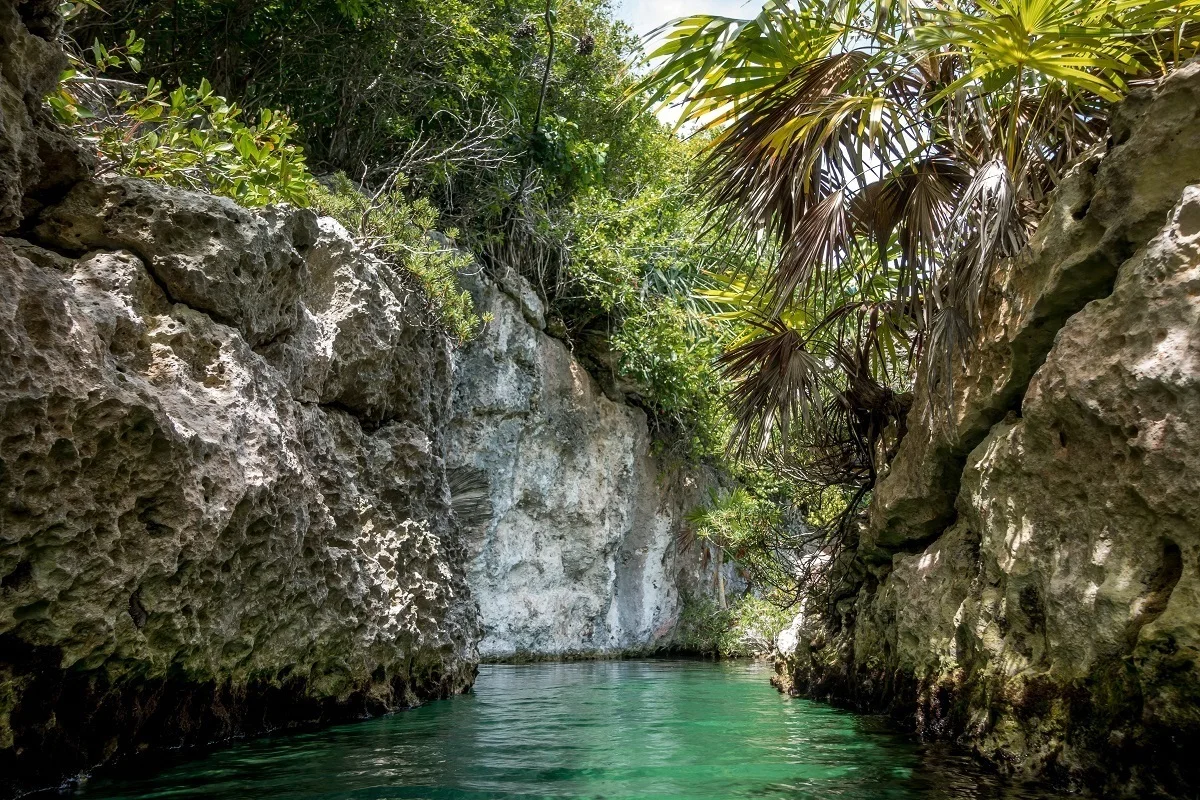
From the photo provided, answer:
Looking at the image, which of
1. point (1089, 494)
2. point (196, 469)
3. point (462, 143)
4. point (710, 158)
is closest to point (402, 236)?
point (462, 143)

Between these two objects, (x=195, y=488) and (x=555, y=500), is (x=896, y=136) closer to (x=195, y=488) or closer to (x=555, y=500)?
(x=195, y=488)

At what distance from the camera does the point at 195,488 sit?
3.99 m

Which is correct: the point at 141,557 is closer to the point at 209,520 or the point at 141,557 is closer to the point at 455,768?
the point at 209,520

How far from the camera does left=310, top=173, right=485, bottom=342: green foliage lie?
7965mm

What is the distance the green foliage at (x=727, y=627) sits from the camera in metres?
14.0

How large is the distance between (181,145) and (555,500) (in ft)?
31.8

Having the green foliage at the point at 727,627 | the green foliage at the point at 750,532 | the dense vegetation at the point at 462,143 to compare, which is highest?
the dense vegetation at the point at 462,143

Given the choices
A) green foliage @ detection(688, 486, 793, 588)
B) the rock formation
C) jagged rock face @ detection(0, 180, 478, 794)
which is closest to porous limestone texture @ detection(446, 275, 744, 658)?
green foliage @ detection(688, 486, 793, 588)

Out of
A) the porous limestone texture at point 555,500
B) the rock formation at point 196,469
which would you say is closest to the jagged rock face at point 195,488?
the rock formation at point 196,469

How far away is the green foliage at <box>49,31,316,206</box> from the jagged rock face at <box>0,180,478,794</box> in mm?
257

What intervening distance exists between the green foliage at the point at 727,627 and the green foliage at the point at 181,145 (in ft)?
33.5

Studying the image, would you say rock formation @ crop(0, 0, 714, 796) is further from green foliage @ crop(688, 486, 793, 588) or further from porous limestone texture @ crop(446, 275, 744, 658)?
green foliage @ crop(688, 486, 793, 588)

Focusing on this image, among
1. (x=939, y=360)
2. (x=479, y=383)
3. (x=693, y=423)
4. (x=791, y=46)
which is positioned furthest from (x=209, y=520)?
Result: (x=693, y=423)

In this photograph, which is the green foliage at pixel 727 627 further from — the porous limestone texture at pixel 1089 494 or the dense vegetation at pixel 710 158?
the porous limestone texture at pixel 1089 494
